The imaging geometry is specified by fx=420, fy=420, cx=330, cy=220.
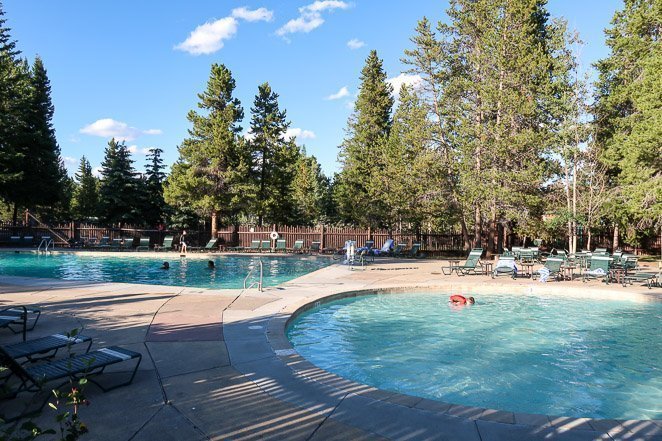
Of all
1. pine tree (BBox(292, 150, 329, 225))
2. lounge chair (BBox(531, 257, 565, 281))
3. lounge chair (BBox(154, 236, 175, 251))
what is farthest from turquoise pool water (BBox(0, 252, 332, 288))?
pine tree (BBox(292, 150, 329, 225))

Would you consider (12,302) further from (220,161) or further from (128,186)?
(128,186)

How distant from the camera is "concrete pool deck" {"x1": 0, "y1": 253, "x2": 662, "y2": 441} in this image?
3584mm

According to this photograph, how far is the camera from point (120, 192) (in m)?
36.7

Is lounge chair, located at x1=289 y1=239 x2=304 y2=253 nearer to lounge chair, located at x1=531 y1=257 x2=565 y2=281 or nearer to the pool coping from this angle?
lounge chair, located at x1=531 y1=257 x2=565 y2=281

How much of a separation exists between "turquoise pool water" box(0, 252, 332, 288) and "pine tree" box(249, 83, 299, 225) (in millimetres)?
8210

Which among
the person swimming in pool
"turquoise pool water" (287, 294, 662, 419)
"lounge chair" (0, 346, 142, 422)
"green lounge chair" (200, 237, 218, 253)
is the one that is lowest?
"turquoise pool water" (287, 294, 662, 419)

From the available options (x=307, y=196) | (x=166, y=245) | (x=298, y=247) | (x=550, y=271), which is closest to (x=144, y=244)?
(x=166, y=245)

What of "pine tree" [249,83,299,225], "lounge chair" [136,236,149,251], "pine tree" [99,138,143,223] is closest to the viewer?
"lounge chair" [136,236,149,251]

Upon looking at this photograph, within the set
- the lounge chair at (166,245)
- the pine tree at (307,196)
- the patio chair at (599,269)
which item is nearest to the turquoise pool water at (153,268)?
the lounge chair at (166,245)

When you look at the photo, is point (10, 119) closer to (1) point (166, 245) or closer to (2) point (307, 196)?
(1) point (166, 245)

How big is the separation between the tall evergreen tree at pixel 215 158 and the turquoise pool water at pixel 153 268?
5528 mm

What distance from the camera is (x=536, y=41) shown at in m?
25.4

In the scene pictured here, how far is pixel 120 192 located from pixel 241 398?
122 ft

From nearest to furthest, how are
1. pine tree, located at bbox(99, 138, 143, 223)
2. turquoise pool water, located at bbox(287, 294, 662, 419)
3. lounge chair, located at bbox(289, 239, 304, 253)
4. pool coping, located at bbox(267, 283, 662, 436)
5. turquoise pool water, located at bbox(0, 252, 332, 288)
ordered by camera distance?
pool coping, located at bbox(267, 283, 662, 436), turquoise pool water, located at bbox(287, 294, 662, 419), turquoise pool water, located at bbox(0, 252, 332, 288), lounge chair, located at bbox(289, 239, 304, 253), pine tree, located at bbox(99, 138, 143, 223)
